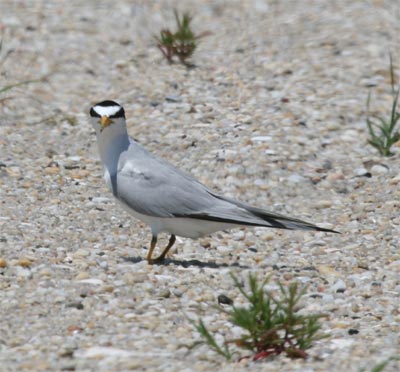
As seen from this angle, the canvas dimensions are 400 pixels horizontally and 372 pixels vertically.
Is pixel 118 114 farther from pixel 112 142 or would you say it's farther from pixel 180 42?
pixel 180 42

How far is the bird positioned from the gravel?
9.2 inches

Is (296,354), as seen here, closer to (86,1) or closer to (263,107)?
(263,107)

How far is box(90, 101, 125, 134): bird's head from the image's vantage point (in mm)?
5766

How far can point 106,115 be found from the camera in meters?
5.77

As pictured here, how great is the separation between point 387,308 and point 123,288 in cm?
131

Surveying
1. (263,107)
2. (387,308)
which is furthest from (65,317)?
(263,107)

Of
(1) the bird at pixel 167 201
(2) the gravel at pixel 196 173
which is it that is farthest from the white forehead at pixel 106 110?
(2) the gravel at pixel 196 173

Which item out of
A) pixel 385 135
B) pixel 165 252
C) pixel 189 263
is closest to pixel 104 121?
pixel 165 252

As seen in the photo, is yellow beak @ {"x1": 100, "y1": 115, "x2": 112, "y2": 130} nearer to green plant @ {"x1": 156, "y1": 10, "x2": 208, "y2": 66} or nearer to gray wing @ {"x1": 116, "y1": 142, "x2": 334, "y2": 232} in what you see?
gray wing @ {"x1": 116, "y1": 142, "x2": 334, "y2": 232}

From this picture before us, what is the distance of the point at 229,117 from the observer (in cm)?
804

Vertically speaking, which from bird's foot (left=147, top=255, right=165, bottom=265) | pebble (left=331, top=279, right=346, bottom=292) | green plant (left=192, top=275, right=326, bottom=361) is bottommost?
pebble (left=331, top=279, right=346, bottom=292)

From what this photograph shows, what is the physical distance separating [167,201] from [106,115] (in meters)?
0.61

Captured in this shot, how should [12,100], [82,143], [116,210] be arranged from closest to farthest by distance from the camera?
[116,210] < [82,143] < [12,100]

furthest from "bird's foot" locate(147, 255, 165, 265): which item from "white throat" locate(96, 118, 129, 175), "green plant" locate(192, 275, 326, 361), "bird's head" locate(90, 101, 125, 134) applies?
"green plant" locate(192, 275, 326, 361)
